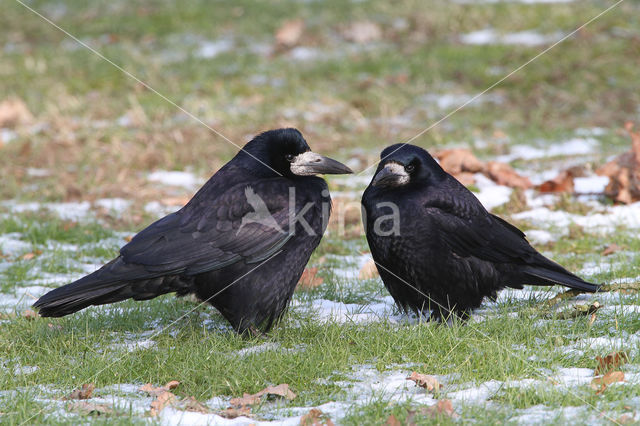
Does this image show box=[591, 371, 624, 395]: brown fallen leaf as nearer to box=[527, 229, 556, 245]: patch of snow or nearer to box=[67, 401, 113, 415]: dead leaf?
box=[67, 401, 113, 415]: dead leaf

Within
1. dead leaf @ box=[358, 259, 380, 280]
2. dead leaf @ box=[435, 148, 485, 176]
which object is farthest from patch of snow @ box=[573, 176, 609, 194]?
dead leaf @ box=[358, 259, 380, 280]

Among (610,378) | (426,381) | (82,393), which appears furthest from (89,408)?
(610,378)

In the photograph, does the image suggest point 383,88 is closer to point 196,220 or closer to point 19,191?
point 19,191

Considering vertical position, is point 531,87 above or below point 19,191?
above

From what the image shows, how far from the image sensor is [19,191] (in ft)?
25.8

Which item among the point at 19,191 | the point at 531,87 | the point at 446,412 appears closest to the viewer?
the point at 446,412

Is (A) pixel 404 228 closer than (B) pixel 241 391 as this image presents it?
No

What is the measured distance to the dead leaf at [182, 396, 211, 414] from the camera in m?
3.24

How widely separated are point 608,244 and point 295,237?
2.79m

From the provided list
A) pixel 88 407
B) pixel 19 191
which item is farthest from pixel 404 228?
pixel 19 191

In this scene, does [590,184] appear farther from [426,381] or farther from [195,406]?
[195,406]

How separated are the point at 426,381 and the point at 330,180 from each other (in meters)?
4.79

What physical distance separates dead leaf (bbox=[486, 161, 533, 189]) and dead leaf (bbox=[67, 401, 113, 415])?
199 inches

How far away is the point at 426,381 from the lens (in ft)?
11.1
